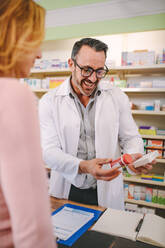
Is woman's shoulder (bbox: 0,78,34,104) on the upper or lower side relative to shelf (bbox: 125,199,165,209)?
upper

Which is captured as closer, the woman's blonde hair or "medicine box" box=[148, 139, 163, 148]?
the woman's blonde hair

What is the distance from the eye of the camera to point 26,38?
0.62 metres

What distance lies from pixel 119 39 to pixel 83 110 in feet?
7.90

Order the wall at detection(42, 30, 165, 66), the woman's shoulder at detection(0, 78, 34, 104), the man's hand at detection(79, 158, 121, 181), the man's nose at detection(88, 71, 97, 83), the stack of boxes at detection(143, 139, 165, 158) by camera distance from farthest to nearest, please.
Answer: the wall at detection(42, 30, 165, 66) < the stack of boxes at detection(143, 139, 165, 158) < the man's nose at detection(88, 71, 97, 83) < the man's hand at detection(79, 158, 121, 181) < the woman's shoulder at detection(0, 78, 34, 104)

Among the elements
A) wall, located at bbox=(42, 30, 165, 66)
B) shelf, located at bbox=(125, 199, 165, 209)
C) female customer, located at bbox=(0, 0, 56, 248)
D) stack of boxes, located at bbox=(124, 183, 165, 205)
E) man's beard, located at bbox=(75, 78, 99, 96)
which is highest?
wall, located at bbox=(42, 30, 165, 66)

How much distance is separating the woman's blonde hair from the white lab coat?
3.69 feet

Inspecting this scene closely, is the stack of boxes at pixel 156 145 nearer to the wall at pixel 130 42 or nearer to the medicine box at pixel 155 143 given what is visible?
the medicine box at pixel 155 143

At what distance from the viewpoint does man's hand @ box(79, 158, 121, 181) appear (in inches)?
48.3

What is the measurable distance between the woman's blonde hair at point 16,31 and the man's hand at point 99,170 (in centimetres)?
81

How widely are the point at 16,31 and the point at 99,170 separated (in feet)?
2.92

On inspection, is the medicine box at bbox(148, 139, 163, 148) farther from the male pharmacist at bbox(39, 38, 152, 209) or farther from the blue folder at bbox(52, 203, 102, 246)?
the blue folder at bbox(52, 203, 102, 246)

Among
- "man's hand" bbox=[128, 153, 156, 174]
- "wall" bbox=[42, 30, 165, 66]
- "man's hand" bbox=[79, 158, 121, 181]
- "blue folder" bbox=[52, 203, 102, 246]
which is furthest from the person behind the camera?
"wall" bbox=[42, 30, 165, 66]

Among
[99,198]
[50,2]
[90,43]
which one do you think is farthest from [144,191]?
[50,2]

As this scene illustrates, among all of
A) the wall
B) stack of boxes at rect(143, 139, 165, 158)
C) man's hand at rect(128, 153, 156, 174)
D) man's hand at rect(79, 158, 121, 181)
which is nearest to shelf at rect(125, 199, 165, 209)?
stack of boxes at rect(143, 139, 165, 158)
